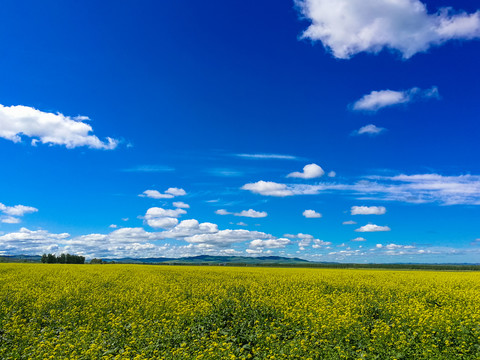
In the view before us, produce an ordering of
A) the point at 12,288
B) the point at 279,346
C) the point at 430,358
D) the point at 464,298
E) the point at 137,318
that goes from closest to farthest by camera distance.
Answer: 1. the point at 430,358
2. the point at 279,346
3. the point at 137,318
4. the point at 464,298
5. the point at 12,288

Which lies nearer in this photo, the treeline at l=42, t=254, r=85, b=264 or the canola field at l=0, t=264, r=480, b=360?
the canola field at l=0, t=264, r=480, b=360

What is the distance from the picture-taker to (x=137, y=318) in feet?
46.9

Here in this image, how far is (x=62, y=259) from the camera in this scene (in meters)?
116

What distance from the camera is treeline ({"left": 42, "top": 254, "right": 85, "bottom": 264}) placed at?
113 meters

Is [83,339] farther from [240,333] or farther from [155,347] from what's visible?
[240,333]

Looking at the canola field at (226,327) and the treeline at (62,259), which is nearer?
the canola field at (226,327)

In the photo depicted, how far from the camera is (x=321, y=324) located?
41.8ft

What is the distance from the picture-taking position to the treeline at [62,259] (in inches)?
4437

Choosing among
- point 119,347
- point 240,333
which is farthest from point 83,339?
point 240,333

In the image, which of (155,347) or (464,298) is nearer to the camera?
(155,347)

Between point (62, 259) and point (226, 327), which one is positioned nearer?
point (226, 327)

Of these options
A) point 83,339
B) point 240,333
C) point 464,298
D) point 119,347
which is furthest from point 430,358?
point 464,298

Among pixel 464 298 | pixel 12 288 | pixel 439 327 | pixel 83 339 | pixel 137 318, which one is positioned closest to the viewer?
pixel 83 339

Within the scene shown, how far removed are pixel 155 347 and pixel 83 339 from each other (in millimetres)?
2534
